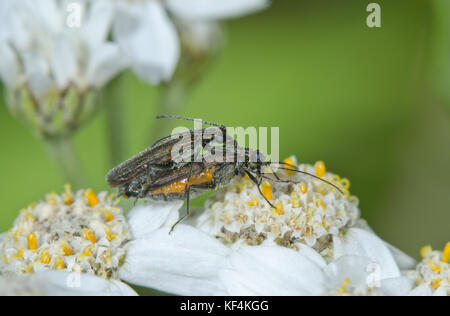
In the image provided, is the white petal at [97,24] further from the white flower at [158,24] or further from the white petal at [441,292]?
the white petal at [441,292]

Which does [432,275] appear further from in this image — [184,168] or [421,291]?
[184,168]

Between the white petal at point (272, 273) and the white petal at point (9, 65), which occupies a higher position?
the white petal at point (9, 65)

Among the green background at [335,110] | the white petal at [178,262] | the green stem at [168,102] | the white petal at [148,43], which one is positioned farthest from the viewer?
the green background at [335,110]

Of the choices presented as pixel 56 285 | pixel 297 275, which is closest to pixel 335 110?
pixel 297 275

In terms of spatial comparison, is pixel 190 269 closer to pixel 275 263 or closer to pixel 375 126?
pixel 275 263

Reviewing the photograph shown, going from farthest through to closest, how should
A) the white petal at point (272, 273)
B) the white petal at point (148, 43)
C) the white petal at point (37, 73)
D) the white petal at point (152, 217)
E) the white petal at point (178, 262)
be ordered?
the white petal at point (148, 43), the white petal at point (37, 73), the white petal at point (152, 217), the white petal at point (178, 262), the white petal at point (272, 273)

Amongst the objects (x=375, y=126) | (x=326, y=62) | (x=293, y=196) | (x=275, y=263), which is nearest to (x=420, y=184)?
(x=375, y=126)


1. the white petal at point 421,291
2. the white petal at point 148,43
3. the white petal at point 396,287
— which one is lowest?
the white petal at point 421,291

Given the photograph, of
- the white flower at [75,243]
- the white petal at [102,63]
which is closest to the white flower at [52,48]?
the white petal at [102,63]
